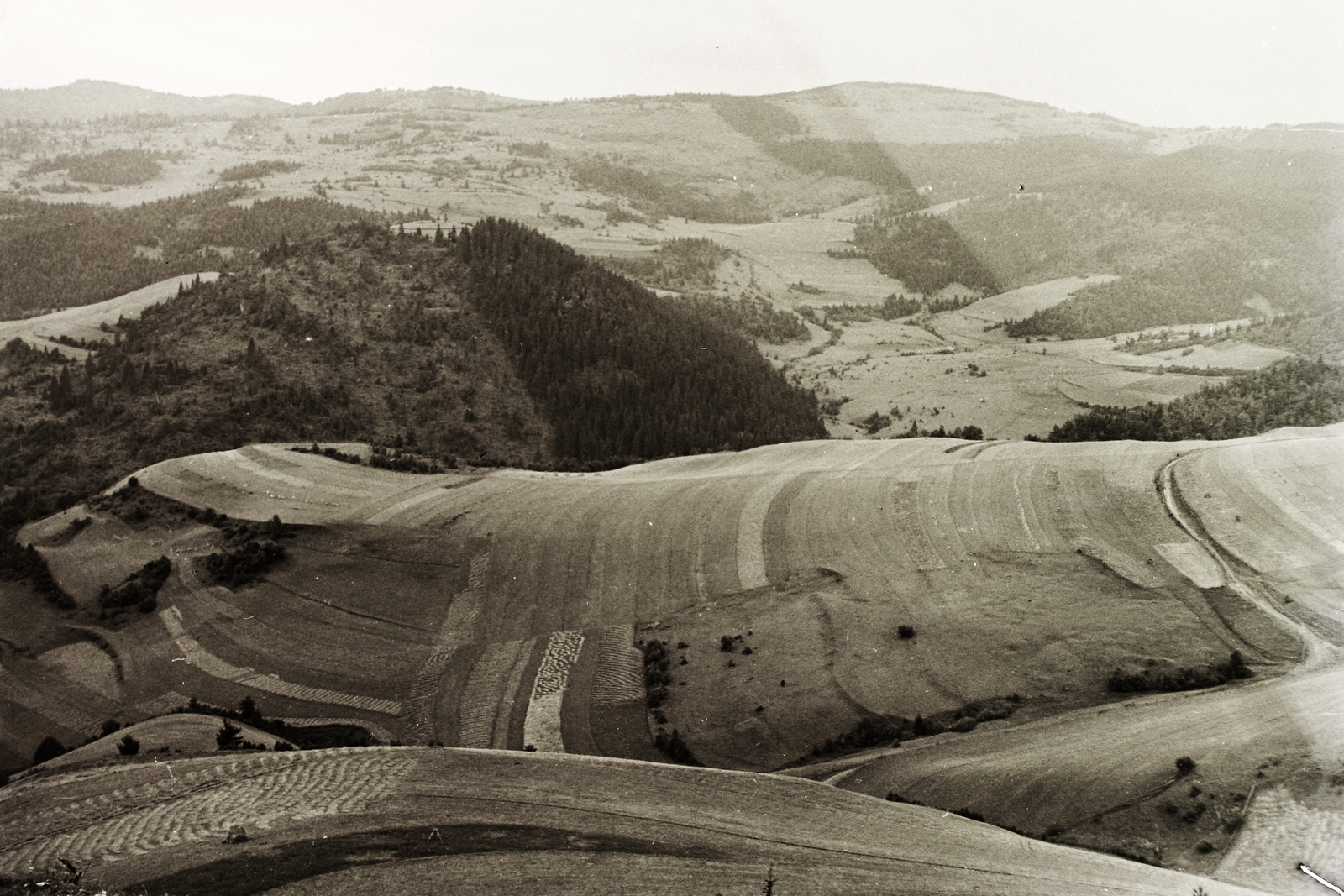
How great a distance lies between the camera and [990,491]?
1464 inches

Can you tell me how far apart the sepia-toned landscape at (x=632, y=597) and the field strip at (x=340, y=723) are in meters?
0.47

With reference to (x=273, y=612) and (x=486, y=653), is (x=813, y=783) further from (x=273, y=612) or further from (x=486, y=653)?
(x=273, y=612)

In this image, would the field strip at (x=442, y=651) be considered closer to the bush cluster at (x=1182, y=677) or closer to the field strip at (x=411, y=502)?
the field strip at (x=411, y=502)

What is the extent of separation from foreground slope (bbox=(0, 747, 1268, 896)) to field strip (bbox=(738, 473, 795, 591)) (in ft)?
49.1

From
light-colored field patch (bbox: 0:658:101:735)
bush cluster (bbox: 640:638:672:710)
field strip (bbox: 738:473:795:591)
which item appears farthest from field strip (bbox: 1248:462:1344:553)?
light-colored field patch (bbox: 0:658:101:735)

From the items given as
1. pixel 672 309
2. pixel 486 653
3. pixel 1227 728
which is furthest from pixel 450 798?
pixel 672 309

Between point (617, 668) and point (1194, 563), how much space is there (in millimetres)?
19616

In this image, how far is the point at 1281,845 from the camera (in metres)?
18.5

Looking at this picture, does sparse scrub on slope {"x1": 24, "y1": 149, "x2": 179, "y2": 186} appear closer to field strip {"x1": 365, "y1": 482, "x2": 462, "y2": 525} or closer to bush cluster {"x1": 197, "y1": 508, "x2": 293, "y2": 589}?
field strip {"x1": 365, "y1": 482, "x2": 462, "y2": 525}

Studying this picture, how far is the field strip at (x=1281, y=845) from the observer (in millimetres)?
17562

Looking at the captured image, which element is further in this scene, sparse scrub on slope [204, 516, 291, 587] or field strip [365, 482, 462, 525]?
field strip [365, 482, 462, 525]

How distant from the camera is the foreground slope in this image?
17.1 m

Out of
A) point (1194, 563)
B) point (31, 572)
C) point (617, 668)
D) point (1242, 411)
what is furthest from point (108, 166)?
point (1194, 563)

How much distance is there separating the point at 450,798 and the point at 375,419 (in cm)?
4962
